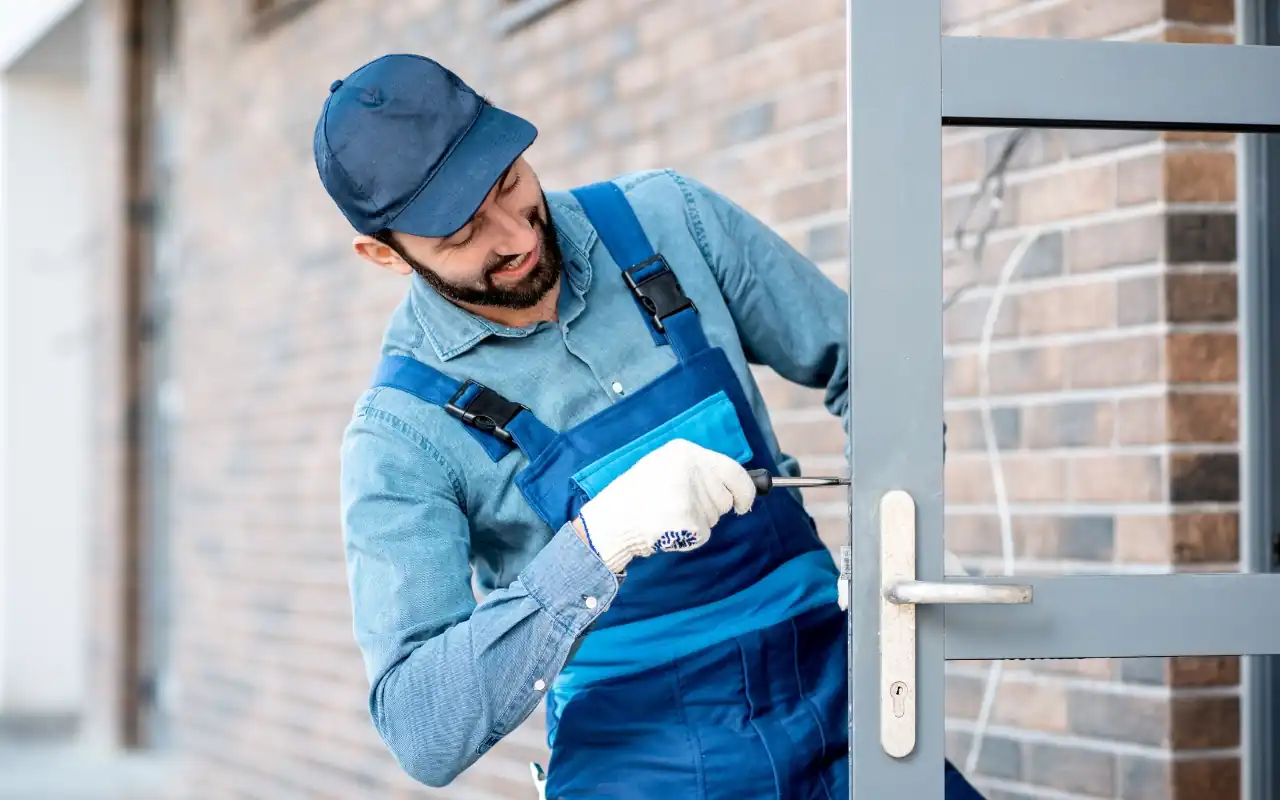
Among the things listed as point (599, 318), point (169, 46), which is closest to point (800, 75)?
point (599, 318)

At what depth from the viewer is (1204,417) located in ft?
7.07

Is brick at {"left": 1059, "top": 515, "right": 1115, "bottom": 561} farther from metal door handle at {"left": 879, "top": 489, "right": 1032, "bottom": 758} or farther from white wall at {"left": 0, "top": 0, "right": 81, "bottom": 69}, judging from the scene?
white wall at {"left": 0, "top": 0, "right": 81, "bottom": 69}

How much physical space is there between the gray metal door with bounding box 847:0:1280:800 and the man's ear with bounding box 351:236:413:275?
2.29ft

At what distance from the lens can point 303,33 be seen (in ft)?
15.8

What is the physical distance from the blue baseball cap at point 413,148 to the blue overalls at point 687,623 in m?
0.20

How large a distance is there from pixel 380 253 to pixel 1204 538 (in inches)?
47.4

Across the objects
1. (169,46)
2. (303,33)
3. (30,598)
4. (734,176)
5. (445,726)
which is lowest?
(30,598)

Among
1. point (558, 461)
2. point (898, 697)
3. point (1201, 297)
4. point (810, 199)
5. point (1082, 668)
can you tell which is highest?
point (810, 199)

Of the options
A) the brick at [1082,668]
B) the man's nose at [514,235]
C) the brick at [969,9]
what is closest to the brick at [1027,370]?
the brick at [1082,668]

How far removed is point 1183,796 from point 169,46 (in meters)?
5.69

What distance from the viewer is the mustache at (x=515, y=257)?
1858 millimetres

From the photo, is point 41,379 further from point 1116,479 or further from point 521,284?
point 1116,479

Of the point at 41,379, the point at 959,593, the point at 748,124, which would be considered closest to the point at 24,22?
the point at 41,379

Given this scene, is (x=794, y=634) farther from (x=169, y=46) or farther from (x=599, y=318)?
(x=169, y=46)
